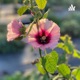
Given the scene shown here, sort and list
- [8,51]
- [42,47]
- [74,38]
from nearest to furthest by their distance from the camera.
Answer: [42,47]
[8,51]
[74,38]

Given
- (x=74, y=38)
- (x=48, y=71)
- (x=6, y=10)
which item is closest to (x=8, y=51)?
(x=74, y=38)

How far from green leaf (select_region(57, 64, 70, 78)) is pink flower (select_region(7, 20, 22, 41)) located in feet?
0.37

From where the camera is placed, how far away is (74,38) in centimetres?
561

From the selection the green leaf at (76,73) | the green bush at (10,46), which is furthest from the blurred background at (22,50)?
the green leaf at (76,73)

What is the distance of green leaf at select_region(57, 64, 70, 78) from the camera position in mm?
600

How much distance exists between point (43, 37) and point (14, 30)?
6cm

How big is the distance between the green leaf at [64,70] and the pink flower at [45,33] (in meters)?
0.07

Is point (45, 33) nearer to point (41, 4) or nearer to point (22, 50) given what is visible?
point (41, 4)

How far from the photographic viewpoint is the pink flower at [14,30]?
528mm

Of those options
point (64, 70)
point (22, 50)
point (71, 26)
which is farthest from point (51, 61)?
point (71, 26)

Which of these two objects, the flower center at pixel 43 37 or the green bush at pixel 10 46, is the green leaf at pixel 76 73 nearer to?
the flower center at pixel 43 37

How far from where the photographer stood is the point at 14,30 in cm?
54

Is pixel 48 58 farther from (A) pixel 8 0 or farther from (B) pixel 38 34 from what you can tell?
(A) pixel 8 0

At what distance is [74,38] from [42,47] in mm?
5121
